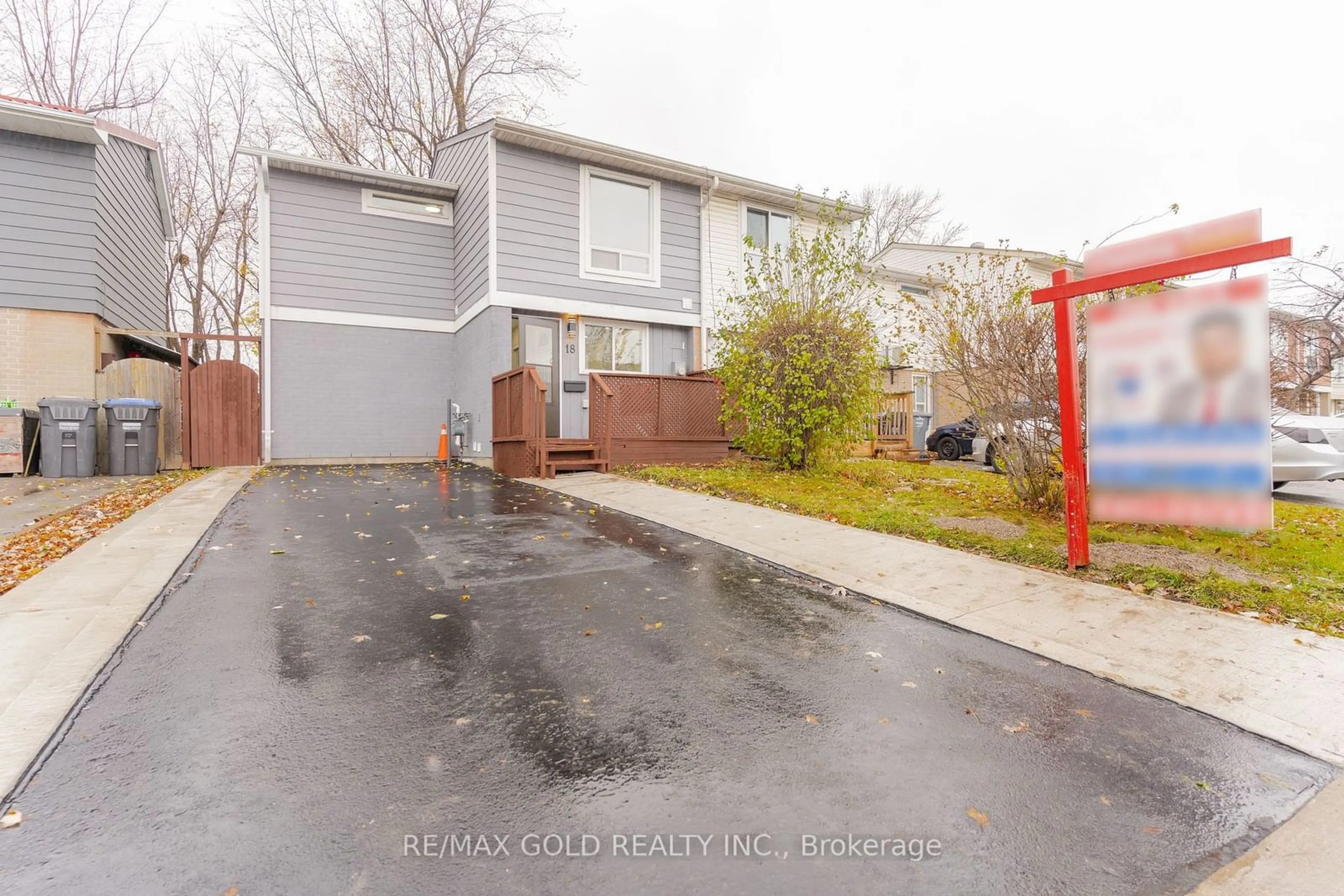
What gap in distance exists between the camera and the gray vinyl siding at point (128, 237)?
440 inches

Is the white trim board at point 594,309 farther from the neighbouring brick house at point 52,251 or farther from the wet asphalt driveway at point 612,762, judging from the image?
the wet asphalt driveway at point 612,762

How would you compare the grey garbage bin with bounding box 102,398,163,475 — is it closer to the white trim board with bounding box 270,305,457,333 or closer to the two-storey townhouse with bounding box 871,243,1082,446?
the white trim board with bounding box 270,305,457,333

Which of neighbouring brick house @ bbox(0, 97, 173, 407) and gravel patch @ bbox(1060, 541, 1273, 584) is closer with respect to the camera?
gravel patch @ bbox(1060, 541, 1273, 584)

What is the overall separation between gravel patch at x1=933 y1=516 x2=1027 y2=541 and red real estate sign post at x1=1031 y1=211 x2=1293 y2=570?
774 mm

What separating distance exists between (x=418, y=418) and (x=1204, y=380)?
13.5m

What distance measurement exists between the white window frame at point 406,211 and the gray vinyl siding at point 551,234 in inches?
123

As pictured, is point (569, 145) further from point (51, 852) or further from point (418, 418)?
point (51, 852)

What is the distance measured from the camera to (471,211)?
12516mm

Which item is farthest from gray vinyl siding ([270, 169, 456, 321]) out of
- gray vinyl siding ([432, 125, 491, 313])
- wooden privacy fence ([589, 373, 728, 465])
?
wooden privacy fence ([589, 373, 728, 465])

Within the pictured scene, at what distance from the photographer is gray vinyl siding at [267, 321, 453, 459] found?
1240 centimetres

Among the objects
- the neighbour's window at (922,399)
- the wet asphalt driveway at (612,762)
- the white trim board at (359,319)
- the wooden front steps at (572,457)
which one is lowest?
the wet asphalt driveway at (612,762)

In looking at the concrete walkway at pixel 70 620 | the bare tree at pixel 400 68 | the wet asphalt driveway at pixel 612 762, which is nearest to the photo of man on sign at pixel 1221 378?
the wet asphalt driveway at pixel 612 762

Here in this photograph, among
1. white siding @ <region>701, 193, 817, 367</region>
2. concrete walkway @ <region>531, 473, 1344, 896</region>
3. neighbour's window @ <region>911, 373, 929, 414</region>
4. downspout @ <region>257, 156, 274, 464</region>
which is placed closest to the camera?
concrete walkway @ <region>531, 473, 1344, 896</region>

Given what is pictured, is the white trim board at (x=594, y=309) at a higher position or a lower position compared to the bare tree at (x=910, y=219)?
lower
